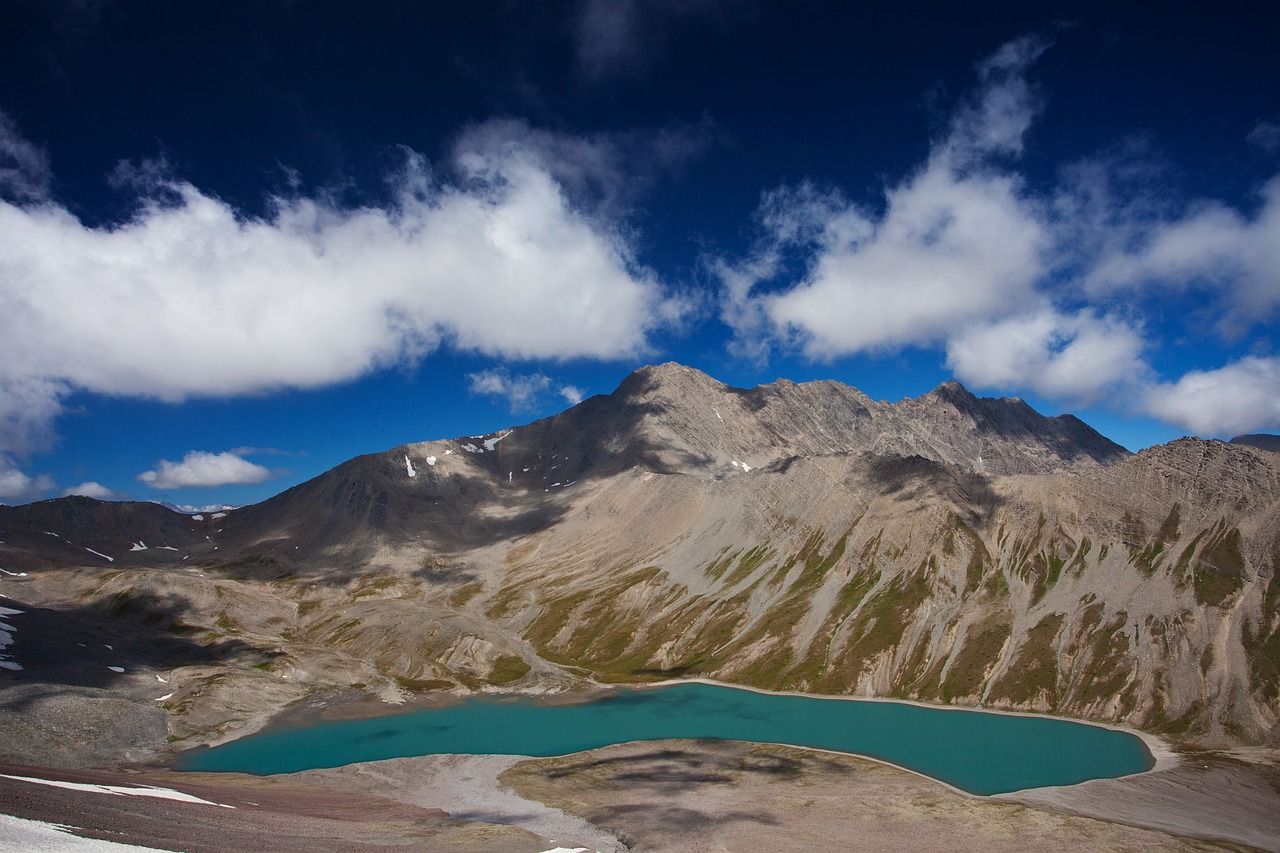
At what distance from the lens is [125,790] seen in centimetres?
4844

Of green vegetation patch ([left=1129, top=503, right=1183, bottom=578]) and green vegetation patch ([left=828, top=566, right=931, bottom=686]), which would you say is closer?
green vegetation patch ([left=1129, top=503, right=1183, bottom=578])

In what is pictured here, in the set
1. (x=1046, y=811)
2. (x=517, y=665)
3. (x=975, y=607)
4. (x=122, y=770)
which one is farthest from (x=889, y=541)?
(x=122, y=770)

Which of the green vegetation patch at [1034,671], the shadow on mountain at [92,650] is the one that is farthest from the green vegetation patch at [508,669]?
the green vegetation patch at [1034,671]

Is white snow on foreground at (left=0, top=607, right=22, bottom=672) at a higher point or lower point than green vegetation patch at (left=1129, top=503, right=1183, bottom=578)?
→ lower

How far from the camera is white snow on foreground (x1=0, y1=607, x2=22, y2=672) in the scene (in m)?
112

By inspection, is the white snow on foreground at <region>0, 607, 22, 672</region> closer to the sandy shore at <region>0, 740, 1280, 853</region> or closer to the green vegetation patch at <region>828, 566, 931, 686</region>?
the sandy shore at <region>0, 740, 1280, 853</region>

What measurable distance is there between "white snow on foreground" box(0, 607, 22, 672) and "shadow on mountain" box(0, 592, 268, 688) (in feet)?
2.77

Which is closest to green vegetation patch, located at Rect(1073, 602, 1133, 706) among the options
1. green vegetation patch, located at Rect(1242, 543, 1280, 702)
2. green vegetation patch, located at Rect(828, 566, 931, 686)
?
green vegetation patch, located at Rect(1242, 543, 1280, 702)

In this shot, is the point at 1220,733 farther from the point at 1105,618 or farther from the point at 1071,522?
the point at 1071,522

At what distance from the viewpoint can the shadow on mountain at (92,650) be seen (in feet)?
378

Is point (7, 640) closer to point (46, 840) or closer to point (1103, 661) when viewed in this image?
point (46, 840)

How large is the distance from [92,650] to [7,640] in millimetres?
13055

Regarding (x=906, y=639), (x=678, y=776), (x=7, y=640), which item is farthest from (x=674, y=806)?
(x=7, y=640)

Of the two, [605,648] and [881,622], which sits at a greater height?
[881,622]
